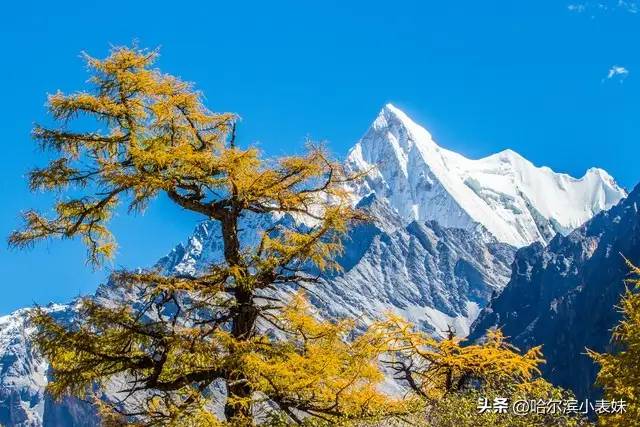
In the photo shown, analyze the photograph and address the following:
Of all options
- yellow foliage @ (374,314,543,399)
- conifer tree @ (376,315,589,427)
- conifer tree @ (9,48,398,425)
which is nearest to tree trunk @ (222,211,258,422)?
conifer tree @ (9,48,398,425)

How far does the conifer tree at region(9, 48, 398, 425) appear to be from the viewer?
15.8m

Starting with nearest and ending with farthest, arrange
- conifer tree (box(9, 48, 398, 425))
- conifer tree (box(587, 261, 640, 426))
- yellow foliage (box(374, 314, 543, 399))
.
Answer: conifer tree (box(9, 48, 398, 425))
conifer tree (box(587, 261, 640, 426))
yellow foliage (box(374, 314, 543, 399))

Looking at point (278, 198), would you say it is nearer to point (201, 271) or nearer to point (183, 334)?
point (201, 271)

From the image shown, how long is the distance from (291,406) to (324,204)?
4.18m

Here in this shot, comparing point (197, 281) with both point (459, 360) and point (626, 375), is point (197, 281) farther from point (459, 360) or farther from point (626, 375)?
point (626, 375)

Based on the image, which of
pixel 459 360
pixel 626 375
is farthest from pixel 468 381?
pixel 626 375

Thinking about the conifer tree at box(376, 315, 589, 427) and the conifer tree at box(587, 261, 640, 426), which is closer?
the conifer tree at box(376, 315, 589, 427)

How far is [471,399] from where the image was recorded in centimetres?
1812

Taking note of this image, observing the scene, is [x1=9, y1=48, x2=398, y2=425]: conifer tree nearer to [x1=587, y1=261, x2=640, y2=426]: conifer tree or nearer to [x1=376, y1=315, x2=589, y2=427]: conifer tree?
[x1=376, y1=315, x2=589, y2=427]: conifer tree

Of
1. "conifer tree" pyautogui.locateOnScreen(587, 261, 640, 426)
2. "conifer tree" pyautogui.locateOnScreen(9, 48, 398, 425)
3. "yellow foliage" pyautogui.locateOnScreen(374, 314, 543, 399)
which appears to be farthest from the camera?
"yellow foliage" pyautogui.locateOnScreen(374, 314, 543, 399)

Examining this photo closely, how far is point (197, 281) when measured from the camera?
16562 millimetres

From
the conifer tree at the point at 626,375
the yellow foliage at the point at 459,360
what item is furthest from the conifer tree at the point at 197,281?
the conifer tree at the point at 626,375

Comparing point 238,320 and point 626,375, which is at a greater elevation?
point 238,320

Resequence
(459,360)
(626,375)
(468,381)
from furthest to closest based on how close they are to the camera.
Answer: (468,381), (459,360), (626,375)
